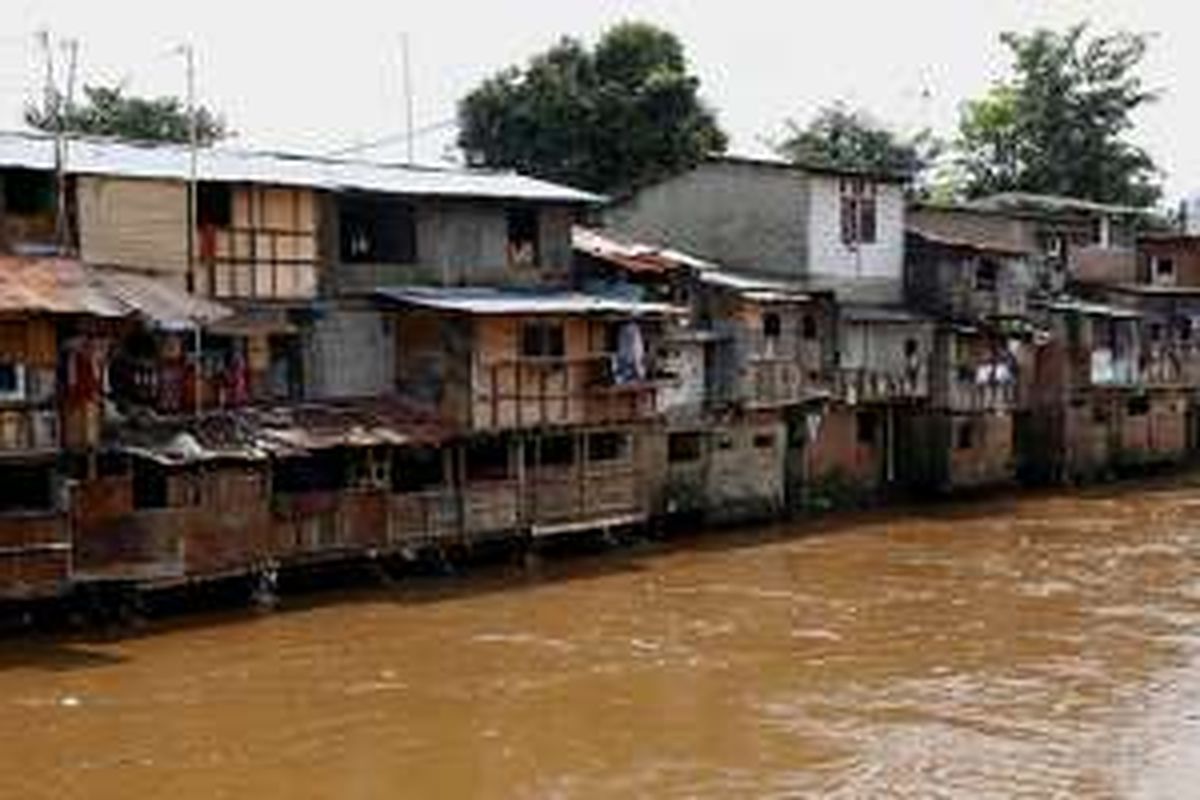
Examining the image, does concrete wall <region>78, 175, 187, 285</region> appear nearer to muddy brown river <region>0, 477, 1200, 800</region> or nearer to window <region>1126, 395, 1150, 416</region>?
muddy brown river <region>0, 477, 1200, 800</region>

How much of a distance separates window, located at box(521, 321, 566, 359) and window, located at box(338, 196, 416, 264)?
262cm

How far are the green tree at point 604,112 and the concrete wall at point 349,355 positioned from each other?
19.0m

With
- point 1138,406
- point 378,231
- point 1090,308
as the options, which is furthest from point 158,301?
point 1138,406

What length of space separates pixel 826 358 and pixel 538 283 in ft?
26.1

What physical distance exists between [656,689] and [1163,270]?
115ft

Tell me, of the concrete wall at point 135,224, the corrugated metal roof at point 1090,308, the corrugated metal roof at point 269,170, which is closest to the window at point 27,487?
the concrete wall at point 135,224

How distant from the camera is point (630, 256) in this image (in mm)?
38750

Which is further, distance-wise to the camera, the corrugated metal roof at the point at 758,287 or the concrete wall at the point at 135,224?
the corrugated metal roof at the point at 758,287

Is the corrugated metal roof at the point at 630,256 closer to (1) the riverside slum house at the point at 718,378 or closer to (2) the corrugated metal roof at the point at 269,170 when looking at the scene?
(1) the riverside slum house at the point at 718,378

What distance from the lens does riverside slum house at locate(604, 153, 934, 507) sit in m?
39.8

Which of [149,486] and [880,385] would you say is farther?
[880,385]

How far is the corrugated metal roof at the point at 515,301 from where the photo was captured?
3281cm

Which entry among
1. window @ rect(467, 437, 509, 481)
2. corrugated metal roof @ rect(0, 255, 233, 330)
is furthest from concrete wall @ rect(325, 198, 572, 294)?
corrugated metal roof @ rect(0, 255, 233, 330)

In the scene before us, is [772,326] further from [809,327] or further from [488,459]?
[488,459]
